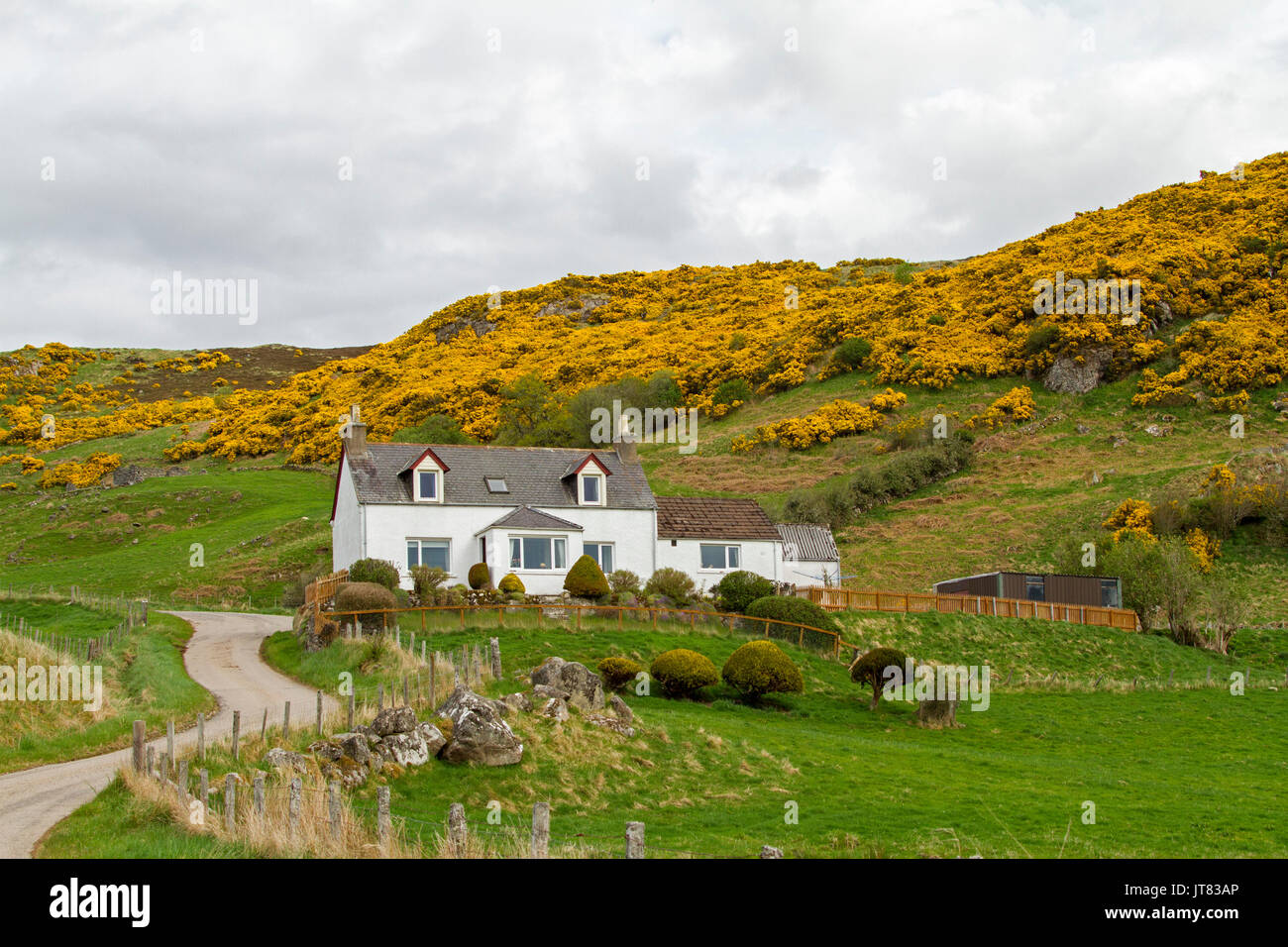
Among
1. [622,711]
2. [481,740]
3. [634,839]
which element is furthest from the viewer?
[622,711]

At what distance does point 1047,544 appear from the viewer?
199 ft

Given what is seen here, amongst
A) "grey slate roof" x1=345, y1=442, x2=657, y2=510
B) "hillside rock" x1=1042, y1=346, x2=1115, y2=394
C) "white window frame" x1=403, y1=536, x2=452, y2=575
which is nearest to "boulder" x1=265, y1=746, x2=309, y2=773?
"white window frame" x1=403, y1=536, x2=452, y2=575

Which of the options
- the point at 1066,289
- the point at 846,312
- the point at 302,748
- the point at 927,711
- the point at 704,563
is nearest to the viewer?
the point at 302,748

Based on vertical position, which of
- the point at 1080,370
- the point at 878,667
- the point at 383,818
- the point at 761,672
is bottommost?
the point at 878,667

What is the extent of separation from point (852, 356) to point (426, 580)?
210ft

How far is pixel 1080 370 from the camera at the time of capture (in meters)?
84.4

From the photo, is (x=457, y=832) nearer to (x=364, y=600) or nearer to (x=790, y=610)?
(x=364, y=600)

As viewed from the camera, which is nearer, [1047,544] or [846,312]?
[1047,544]

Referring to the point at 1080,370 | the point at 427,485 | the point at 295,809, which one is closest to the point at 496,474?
the point at 427,485

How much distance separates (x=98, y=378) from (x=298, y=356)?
28.4 meters

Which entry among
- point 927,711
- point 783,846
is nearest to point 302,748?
point 783,846

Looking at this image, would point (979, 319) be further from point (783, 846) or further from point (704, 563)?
point (783, 846)

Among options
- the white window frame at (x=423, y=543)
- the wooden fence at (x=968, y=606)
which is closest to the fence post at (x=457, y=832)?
the white window frame at (x=423, y=543)
